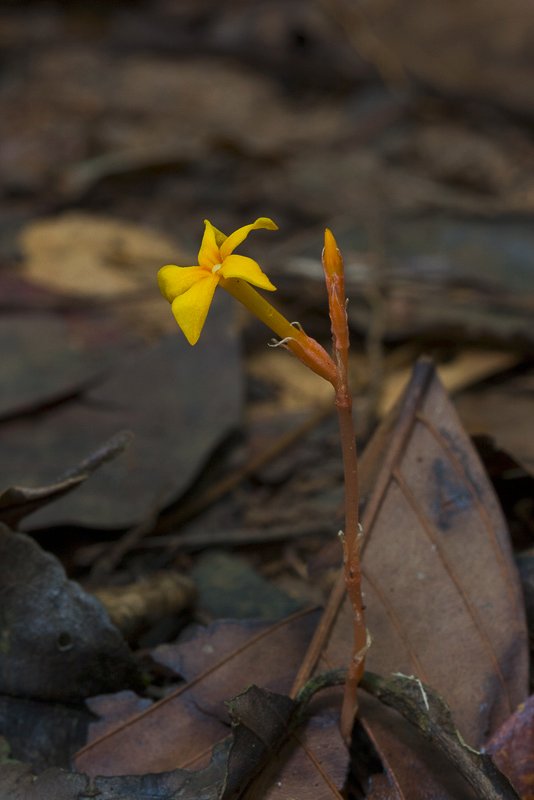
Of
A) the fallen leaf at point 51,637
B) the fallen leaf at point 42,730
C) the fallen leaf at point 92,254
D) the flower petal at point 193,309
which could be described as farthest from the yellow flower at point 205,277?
the fallen leaf at point 92,254

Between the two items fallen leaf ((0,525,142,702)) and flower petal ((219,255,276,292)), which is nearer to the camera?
flower petal ((219,255,276,292))

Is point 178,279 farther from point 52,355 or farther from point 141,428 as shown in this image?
point 52,355

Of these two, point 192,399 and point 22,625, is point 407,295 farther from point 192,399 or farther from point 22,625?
point 22,625

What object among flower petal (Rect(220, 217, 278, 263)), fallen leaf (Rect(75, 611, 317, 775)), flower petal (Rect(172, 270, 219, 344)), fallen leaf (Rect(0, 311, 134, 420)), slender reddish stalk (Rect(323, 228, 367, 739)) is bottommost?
fallen leaf (Rect(75, 611, 317, 775))

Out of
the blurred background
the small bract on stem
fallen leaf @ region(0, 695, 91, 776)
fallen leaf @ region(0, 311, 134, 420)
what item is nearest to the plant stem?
the small bract on stem

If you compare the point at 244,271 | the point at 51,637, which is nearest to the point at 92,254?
the point at 51,637

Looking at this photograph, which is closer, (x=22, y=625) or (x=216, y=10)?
(x=22, y=625)

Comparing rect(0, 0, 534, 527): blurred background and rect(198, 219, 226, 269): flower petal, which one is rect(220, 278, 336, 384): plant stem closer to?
rect(198, 219, 226, 269): flower petal

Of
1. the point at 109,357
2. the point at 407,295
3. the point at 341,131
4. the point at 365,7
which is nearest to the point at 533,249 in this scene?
the point at 407,295
